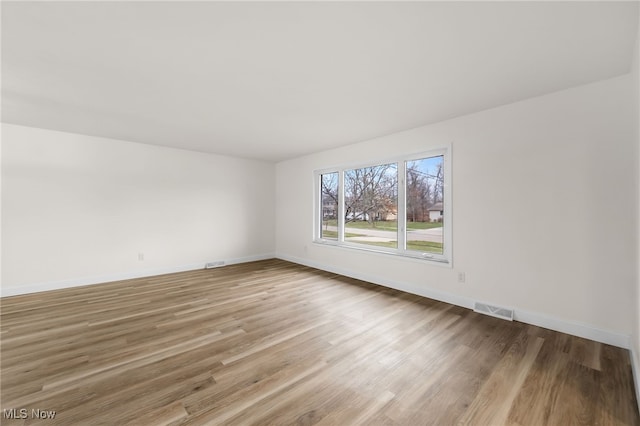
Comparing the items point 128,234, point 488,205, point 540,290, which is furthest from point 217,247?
point 540,290

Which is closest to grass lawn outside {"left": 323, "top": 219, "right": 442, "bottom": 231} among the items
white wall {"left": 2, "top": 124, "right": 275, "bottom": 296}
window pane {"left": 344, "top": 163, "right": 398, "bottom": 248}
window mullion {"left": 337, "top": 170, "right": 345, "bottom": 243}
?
window pane {"left": 344, "top": 163, "right": 398, "bottom": 248}

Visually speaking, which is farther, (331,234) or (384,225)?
(331,234)

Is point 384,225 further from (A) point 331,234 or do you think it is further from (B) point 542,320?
(B) point 542,320

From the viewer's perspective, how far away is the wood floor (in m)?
1.52

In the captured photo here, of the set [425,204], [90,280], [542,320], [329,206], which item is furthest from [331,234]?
[90,280]

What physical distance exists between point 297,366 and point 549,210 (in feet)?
9.27

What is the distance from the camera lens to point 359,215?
479cm

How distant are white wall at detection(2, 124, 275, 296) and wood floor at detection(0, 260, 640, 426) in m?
0.84

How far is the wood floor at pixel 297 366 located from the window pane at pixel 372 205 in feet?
4.51

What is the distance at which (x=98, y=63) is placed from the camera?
81.3 inches

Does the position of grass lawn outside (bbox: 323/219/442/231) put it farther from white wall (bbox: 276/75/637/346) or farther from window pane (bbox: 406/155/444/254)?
white wall (bbox: 276/75/637/346)

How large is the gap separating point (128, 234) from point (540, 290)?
19.2 ft

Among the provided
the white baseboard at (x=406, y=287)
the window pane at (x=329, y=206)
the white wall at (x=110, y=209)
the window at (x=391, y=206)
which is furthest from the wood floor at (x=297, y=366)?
the window pane at (x=329, y=206)

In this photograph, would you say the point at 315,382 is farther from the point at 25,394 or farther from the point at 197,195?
the point at 197,195
